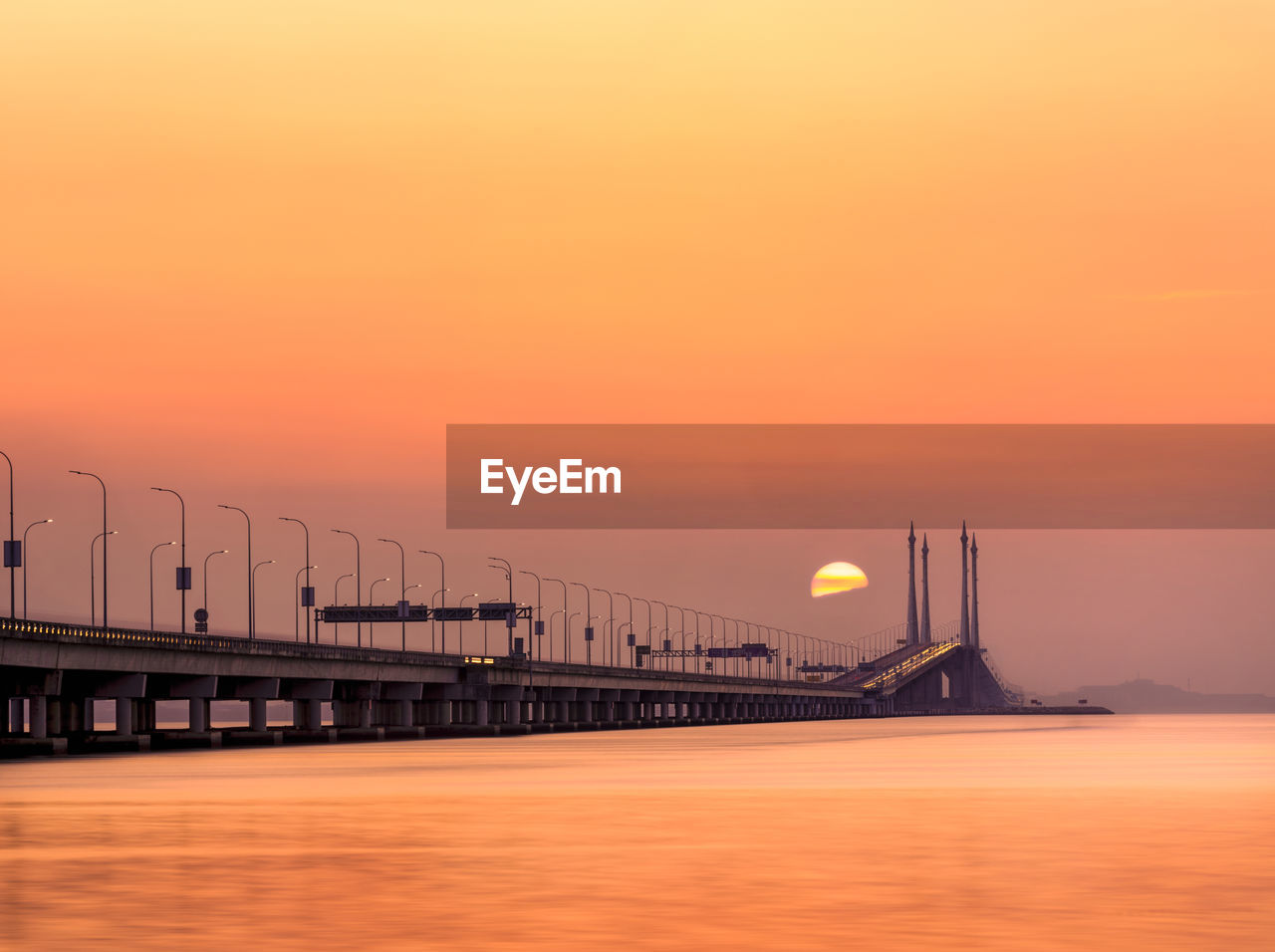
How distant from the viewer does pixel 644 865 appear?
2892cm

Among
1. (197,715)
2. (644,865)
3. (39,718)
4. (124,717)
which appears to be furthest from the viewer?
(197,715)

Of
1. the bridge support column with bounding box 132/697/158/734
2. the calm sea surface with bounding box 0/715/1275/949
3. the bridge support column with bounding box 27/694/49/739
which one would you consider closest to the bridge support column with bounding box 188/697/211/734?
the bridge support column with bounding box 27/694/49/739

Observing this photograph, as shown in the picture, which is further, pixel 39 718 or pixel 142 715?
pixel 142 715

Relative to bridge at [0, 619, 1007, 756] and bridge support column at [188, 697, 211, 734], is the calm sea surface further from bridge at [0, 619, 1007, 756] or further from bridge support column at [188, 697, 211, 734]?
bridge support column at [188, 697, 211, 734]

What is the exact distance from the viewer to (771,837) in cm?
3456

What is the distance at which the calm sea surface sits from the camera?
21156mm

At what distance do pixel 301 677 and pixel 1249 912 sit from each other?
135292 mm

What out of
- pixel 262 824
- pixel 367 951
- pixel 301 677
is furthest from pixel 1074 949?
pixel 301 677

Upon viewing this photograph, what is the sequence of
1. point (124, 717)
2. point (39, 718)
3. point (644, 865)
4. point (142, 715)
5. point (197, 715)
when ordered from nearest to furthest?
point (644, 865), point (39, 718), point (124, 717), point (197, 715), point (142, 715)

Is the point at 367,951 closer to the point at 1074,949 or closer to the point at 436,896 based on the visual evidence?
the point at 436,896

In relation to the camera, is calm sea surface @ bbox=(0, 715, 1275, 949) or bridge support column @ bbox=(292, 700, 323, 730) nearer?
calm sea surface @ bbox=(0, 715, 1275, 949)

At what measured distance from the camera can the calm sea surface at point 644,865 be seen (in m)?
21.2

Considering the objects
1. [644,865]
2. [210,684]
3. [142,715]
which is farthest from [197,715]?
[644,865]

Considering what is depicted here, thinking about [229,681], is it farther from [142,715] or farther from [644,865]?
[644,865]
